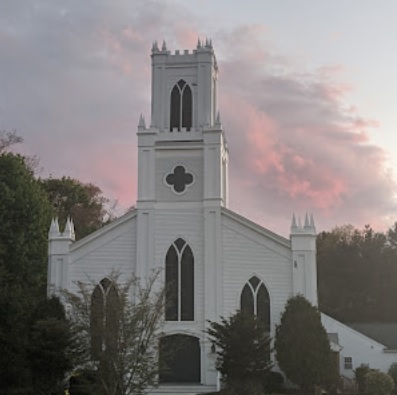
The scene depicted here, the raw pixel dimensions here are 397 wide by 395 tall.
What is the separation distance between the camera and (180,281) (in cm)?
3984

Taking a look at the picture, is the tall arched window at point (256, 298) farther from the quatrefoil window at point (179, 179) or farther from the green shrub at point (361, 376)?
the quatrefoil window at point (179, 179)

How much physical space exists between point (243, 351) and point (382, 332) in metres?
21.9

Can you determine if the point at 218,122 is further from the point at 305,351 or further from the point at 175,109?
Result: the point at 305,351

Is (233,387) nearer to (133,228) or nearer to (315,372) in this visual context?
(315,372)

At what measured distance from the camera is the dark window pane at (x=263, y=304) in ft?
128

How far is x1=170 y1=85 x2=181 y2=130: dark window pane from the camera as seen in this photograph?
42.8 meters

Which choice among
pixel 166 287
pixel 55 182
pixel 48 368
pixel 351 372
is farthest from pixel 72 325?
pixel 55 182

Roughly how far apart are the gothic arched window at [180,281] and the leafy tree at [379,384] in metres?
10.0

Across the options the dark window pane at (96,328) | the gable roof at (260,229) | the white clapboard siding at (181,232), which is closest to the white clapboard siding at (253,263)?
the gable roof at (260,229)

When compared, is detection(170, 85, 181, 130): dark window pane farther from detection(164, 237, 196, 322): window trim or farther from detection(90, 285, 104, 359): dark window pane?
detection(90, 285, 104, 359): dark window pane

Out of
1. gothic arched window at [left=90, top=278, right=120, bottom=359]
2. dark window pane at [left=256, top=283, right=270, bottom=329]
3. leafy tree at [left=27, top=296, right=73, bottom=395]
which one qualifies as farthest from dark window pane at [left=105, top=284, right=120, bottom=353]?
dark window pane at [left=256, top=283, right=270, bottom=329]

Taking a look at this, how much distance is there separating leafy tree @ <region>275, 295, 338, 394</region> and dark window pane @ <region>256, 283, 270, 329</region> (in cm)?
229

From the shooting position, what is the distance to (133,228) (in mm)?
40750

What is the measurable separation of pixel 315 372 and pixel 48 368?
13.0 meters
